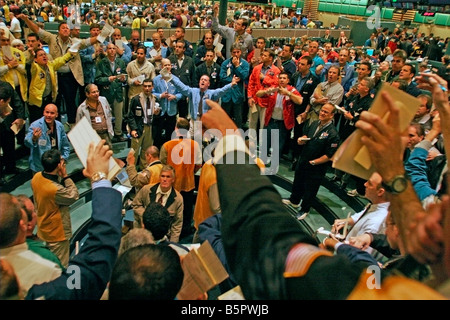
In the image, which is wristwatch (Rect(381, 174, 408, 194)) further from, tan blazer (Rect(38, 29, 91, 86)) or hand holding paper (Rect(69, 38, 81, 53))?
tan blazer (Rect(38, 29, 91, 86))

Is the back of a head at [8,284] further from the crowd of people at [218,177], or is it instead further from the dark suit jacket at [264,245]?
the dark suit jacket at [264,245]

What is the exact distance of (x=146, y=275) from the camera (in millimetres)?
1288

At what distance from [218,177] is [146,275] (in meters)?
0.59

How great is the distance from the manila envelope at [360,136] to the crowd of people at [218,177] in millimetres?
32

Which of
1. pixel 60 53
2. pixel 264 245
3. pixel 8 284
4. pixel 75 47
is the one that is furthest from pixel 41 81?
pixel 264 245

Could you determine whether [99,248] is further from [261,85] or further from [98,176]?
[261,85]

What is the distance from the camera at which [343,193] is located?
523cm

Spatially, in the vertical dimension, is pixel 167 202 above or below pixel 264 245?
below

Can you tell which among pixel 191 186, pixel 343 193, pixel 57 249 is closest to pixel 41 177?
pixel 57 249

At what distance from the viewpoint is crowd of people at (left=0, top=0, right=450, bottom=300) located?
812mm
